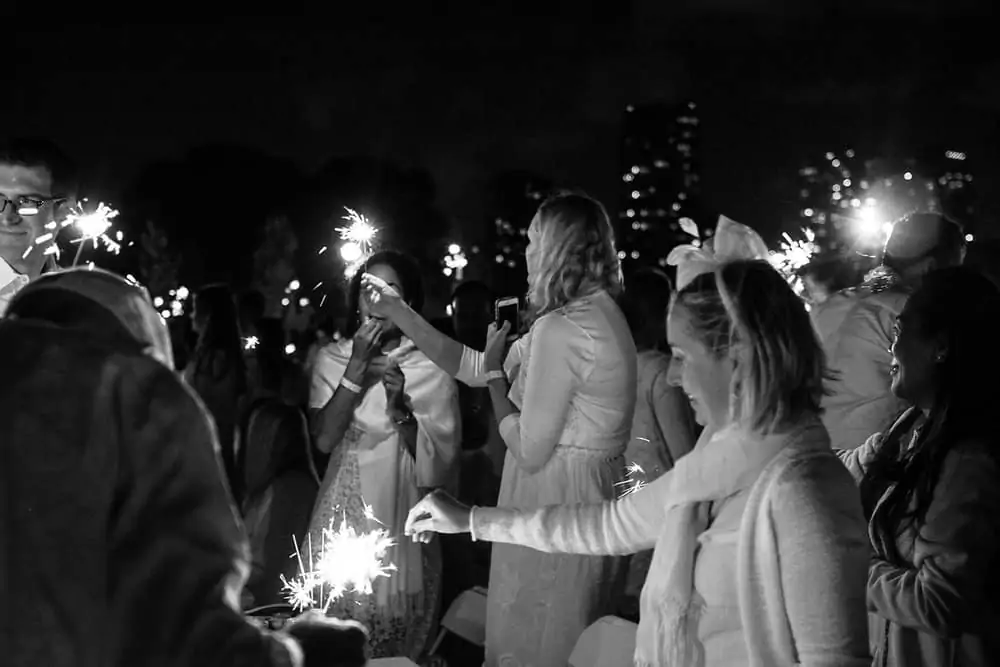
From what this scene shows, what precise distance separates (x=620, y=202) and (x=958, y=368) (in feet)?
268

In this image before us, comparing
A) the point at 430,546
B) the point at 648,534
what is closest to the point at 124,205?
the point at 430,546

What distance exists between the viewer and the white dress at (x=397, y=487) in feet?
18.7

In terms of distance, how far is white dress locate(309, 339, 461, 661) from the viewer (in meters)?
5.71

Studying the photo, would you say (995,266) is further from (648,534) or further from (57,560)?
(57,560)

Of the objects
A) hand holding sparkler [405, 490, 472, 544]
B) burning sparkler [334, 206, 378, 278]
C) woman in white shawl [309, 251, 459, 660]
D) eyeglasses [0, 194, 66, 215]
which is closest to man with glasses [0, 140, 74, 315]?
eyeglasses [0, 194, 66, 215]

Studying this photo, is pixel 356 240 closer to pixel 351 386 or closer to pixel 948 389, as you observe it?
pixel 351 386

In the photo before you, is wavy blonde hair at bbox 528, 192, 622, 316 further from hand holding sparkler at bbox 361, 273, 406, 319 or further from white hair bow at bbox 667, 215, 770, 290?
hand holding sparkler at bbox 361, 273, 406, 319

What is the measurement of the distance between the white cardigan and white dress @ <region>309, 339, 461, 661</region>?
309 cm

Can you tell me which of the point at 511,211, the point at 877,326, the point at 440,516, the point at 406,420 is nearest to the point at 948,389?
the point at 440,516

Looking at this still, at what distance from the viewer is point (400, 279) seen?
592cm

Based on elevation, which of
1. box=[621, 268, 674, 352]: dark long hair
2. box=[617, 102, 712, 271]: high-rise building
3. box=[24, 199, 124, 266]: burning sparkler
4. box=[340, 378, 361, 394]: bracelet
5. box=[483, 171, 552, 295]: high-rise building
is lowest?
box=[340, 378, 361, 394]: bracelet

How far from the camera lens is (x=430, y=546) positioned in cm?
597

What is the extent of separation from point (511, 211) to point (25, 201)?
125 ft

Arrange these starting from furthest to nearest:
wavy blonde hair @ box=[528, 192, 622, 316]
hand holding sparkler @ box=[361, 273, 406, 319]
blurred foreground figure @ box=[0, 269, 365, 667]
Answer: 1. hand holding sparkler @ box=[361, 273, 406, 319]
2. wavy blonde hair @ box=[528, 192, 622, 316]
3. blurred foreground figure @ box=[0, 269, 365, 667]
